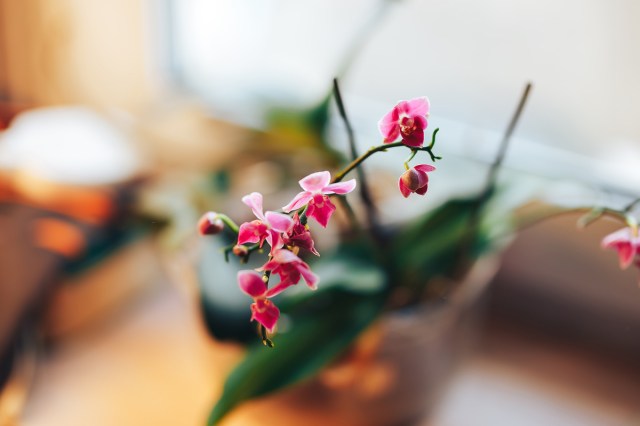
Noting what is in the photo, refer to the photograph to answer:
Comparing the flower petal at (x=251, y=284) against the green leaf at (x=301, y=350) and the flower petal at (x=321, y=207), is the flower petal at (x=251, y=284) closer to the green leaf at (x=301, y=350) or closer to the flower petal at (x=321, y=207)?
the flower petal at (x=321, y=207)

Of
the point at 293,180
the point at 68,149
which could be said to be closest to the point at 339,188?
the point at 293,180

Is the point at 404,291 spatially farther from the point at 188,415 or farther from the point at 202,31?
the point at 202,31

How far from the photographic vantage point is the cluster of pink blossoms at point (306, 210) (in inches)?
9.8

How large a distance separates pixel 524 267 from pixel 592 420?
0.54 ft

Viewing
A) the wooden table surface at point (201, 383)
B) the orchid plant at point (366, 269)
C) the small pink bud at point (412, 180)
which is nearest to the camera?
the small pink bud at point (412, 180)

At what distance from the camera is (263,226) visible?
0.26m

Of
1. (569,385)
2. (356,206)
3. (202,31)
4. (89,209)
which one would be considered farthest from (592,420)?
(202,31)

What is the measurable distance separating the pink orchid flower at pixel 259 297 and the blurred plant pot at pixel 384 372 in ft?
0.64

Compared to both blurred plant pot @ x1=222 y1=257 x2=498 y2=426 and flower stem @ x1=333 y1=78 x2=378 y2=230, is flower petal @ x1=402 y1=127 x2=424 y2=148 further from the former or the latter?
blurred plant pot @ x1=222 y1=257 x2=498 y2=426

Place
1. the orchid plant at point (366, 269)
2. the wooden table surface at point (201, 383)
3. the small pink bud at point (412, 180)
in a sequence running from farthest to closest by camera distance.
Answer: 1. the wooden table surface at point (201, 383)
2. the orchid plant at point (366, 269)
3. the small pink bud at point (412, 180)

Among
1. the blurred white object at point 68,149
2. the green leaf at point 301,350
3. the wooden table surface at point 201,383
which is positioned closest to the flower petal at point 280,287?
the green leaf at point 301,350

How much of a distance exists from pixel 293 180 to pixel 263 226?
13.7 inches

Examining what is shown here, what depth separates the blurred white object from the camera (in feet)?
2.00

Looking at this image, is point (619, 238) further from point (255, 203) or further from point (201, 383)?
point (201, 383)
